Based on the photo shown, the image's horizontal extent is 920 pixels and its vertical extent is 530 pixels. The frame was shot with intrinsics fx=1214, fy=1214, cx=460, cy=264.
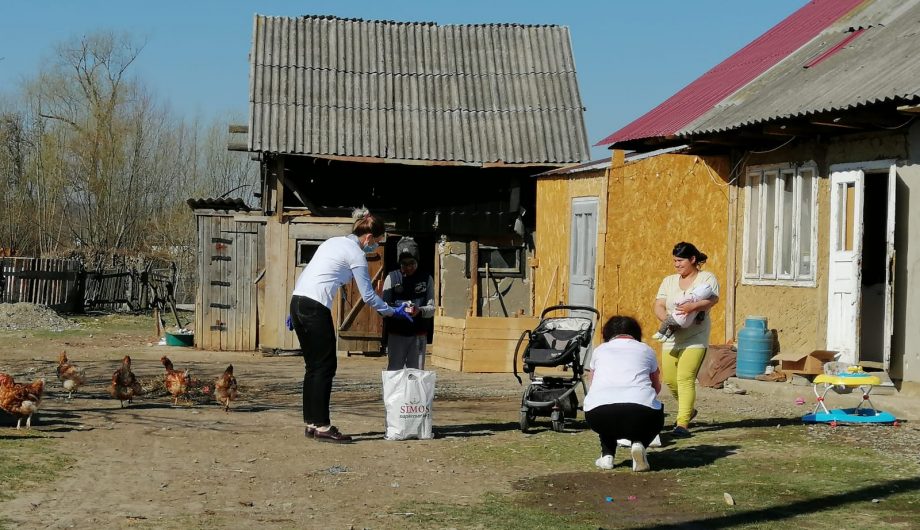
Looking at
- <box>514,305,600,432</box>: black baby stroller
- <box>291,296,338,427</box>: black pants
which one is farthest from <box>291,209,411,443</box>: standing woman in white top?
<box>514,305,600,432</box>: black baby stroller

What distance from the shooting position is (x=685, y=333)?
10258mm

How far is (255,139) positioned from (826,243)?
1111 centimetres

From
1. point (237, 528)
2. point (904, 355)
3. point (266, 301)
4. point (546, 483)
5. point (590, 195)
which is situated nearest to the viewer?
point (237, 528)

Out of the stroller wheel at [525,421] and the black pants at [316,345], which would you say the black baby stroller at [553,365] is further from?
the black pants at [316,345]

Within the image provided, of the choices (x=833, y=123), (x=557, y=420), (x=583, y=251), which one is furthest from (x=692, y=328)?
(x=583, y=251)

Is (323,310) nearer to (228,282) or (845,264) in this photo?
(845,264)

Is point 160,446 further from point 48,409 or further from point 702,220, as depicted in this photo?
point 702,220

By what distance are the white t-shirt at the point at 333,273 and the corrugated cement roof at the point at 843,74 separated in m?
5.40

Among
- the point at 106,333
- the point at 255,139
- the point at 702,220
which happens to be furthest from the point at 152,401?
the point at 106,333

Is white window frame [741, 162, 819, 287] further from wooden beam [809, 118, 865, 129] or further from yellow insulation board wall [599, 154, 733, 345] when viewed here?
wooden beam [809, 118, 865, 129]

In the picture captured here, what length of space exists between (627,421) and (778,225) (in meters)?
7.23

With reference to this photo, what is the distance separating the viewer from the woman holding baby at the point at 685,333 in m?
10.2

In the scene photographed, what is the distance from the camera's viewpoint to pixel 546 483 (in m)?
8.33

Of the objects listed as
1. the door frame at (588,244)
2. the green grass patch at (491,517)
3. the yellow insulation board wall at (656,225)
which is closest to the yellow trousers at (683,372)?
the green grass patch at (491,517)
